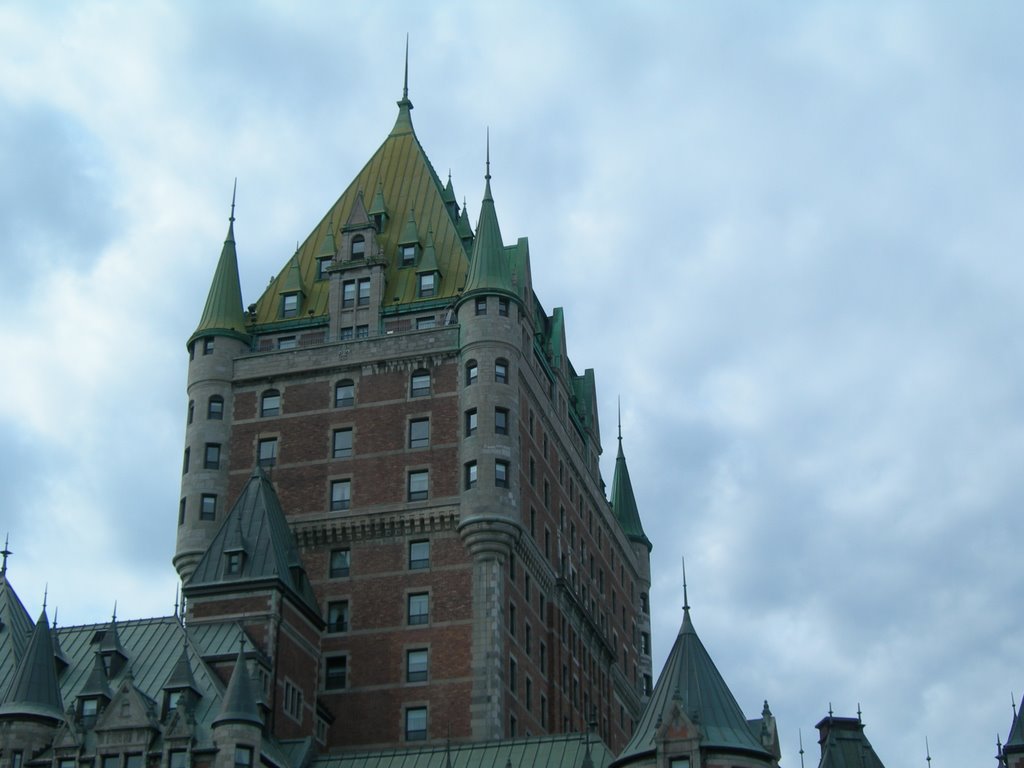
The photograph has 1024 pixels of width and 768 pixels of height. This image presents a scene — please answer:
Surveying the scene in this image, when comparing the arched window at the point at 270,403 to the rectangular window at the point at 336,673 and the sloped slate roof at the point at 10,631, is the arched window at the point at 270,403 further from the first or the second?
the sloped slate roof at the point at 10,631

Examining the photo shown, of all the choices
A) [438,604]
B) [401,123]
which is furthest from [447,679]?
[401,123]

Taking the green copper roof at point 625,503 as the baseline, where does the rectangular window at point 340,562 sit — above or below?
below

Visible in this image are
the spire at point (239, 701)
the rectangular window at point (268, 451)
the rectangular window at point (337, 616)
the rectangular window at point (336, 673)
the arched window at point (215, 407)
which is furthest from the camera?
the arched window at point (215, 407)

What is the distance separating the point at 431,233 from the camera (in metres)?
107

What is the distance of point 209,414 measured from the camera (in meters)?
101

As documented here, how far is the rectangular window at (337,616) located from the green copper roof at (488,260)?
1763 centimetres

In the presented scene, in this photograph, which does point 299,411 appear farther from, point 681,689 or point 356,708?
point 681,689

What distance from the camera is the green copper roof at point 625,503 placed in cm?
12719

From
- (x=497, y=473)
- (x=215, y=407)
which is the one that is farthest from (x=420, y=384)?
(x=215, y=407)

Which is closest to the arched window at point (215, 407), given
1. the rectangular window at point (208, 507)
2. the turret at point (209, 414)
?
the turret at point (209, 414)

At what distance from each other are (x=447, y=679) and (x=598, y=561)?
26.0 meters

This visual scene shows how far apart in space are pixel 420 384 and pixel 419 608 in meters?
12.6

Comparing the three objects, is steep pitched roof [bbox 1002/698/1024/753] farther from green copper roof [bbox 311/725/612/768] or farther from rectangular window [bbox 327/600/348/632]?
rectangular window [bbox 327/600/348/632]

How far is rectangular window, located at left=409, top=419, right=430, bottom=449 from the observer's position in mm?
97500
